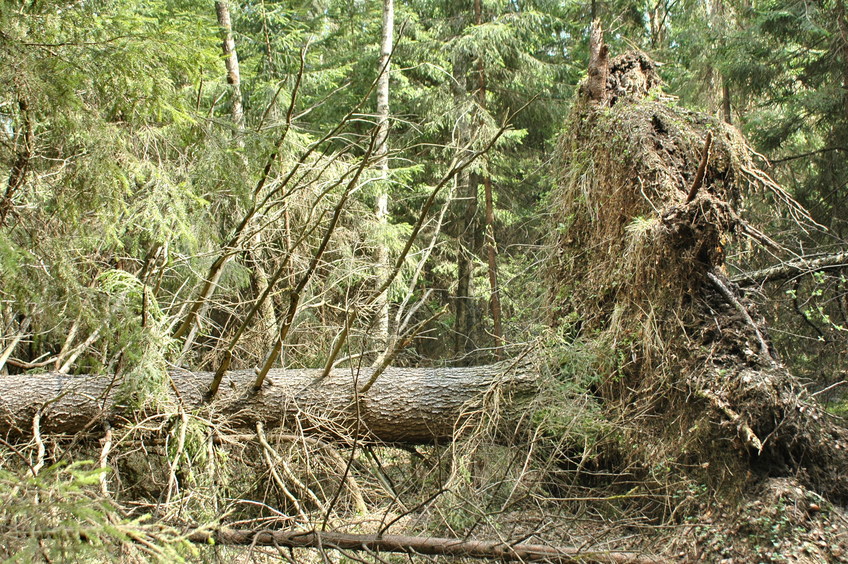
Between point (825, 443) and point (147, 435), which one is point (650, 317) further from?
point (147, 435)

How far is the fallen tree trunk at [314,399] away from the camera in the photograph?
4348 mm

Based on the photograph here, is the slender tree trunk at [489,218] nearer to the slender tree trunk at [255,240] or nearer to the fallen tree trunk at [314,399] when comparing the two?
the slender tree trunk at [255,240]

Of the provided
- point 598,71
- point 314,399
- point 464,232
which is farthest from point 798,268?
point 464,232

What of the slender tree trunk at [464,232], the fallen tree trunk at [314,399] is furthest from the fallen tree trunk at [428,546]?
the slender tree trunk at [464,232]

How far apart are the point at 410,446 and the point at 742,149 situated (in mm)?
3728

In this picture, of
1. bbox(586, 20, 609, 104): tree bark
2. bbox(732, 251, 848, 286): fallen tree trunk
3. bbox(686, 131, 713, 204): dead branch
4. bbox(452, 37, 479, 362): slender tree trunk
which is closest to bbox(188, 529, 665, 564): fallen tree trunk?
bbox(686, 131, 713, 204): dead branch

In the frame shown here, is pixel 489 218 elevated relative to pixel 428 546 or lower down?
elevated

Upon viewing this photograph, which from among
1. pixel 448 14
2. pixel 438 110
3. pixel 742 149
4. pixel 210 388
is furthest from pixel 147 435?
pixel 448 14

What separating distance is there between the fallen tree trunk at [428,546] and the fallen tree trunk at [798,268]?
271 cm

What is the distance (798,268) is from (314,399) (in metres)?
4.00

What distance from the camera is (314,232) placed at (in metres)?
7.04

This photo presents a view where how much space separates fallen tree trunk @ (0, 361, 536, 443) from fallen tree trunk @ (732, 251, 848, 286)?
210 centimetres

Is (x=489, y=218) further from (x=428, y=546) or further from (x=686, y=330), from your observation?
(x=428, y=546)

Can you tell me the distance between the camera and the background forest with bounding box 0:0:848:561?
2.73 m
